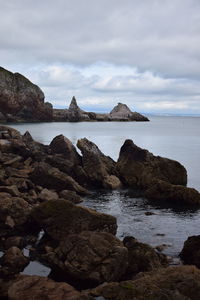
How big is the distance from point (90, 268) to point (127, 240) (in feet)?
13.9

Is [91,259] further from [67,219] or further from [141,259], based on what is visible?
[67,219]

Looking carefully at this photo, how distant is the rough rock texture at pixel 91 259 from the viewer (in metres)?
17.6

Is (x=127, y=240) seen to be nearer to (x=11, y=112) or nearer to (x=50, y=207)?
(x=50, y=207)

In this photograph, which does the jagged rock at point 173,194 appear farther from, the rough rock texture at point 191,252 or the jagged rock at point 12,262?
the jagged rock at point 12,262

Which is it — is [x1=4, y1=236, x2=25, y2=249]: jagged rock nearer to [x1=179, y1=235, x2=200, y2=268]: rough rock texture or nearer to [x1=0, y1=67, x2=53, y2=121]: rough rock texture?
[x1=179, y1=235, x2=200, y2=268]: rough rock texture

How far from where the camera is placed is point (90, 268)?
17.7 metres

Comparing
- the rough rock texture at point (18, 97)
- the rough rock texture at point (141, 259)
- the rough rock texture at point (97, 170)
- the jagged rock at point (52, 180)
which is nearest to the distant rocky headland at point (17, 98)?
the rough rock texture at point (18, 97)

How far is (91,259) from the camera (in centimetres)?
1781

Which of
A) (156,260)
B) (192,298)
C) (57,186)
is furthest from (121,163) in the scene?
(192,298)

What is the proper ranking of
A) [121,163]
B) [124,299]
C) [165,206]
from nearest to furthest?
1. [124,299]
2. [165,206]
3. [121,163]

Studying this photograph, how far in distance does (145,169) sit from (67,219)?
78.6ft

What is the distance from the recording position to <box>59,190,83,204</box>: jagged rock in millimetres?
34812

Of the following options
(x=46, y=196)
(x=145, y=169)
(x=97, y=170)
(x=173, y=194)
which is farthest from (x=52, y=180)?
(x=145, y=169)

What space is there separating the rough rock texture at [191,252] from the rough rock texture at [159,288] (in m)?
5.12
